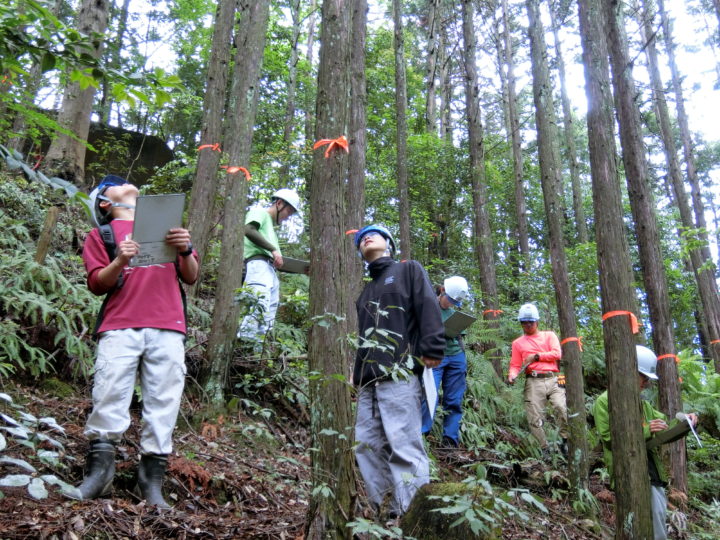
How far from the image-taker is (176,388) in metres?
3.56

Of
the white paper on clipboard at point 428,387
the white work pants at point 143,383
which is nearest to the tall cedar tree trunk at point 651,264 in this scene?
the white paper on clipboard at point 428,387

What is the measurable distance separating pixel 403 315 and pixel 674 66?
949 inches

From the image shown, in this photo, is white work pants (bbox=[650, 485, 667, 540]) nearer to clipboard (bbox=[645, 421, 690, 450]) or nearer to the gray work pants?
clipboard (bbox=[645, 421, 690, 450])

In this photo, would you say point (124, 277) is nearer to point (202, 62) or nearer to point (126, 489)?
point (126, 489)

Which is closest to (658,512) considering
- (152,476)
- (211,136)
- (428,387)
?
(428,387)

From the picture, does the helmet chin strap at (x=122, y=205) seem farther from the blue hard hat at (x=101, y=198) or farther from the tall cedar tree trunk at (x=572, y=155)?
the tall cedar tree trunk at (x=572, y=155)

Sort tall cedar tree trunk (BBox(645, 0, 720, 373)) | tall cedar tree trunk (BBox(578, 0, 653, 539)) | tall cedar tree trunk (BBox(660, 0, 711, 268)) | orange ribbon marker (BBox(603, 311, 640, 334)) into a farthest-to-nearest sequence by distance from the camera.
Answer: tall cedar tree trunk (BBox(660, 0, 711, 268))
tall cedar tree trunk (BBox(645, 0, 720, 373))
orange ribbon marker (BBox(603, 311, 640, 334))
tall cedar tree trunk (BBox(578, 0, 653, 539))

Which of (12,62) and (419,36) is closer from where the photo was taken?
(12,62)

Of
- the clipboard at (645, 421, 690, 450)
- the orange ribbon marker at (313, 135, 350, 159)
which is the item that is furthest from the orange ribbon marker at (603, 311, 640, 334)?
the orange ribbon marker at (313, 135, 350, 159)

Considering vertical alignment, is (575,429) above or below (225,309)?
below

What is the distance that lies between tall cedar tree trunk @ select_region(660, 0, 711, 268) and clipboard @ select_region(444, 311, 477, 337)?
14.1 m

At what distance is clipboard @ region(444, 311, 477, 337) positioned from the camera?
6.55 m

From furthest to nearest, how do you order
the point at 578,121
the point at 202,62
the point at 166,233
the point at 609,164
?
the point at 578,121, the point at 202,62, the point at 609,164, the point at 166,233

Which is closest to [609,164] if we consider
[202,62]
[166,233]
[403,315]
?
[403,315]
